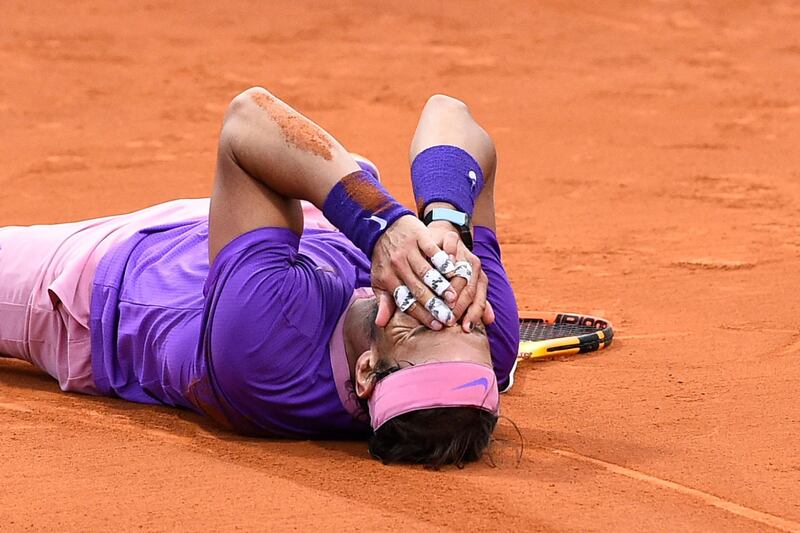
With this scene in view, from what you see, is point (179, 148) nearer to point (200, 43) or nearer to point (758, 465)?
point (200, 43)

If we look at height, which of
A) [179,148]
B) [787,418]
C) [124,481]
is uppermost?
[179,148]

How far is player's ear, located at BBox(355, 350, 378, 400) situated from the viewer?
10.7 feet

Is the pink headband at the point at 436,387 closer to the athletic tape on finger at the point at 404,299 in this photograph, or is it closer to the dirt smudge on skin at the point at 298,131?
the athletic tape on finger at the point at 404,299

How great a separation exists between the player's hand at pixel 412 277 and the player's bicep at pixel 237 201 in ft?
1.29

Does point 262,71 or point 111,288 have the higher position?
point 262,71

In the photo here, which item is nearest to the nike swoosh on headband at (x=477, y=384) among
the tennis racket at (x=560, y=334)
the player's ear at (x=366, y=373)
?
the player's ear at (x=366, y=373)

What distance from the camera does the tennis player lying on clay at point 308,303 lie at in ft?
10.5

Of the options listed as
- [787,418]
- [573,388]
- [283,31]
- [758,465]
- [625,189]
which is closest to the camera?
[758,465]

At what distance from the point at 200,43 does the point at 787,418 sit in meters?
7.06

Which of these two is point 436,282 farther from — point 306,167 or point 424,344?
point 306,167

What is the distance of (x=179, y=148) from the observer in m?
8.06

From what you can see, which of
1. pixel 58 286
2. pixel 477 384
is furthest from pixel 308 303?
pixel 58 286

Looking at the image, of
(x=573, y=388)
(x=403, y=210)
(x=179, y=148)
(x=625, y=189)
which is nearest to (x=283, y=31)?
(x=179, y=148)

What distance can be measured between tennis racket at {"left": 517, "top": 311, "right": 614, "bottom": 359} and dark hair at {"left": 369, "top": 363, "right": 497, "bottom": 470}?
1205 millimetres
